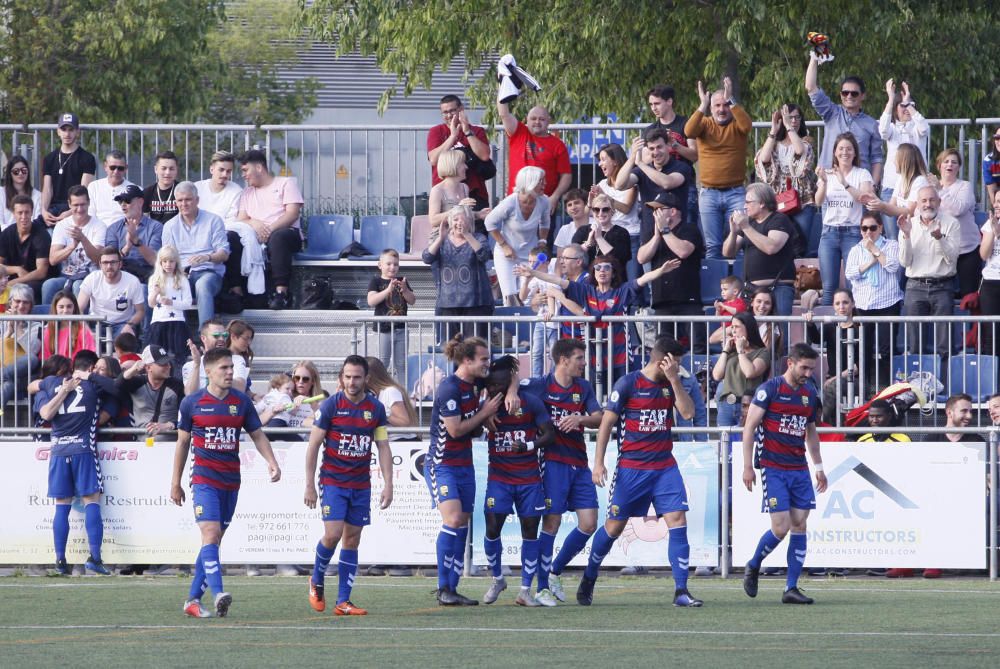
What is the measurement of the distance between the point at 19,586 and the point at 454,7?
1244 cm

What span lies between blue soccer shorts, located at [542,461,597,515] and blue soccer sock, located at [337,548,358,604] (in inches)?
60.8

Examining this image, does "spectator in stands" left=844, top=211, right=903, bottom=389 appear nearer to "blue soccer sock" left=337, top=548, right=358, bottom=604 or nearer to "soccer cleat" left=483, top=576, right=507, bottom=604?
"soccer cleat" left=483, top=576, right=507, bottom=604

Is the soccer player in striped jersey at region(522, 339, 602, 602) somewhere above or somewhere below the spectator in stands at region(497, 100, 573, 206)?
below

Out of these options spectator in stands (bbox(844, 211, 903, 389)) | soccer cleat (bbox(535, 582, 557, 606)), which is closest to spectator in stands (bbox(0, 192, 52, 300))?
soccer cleat (bbox(535, 582, 557, 606))

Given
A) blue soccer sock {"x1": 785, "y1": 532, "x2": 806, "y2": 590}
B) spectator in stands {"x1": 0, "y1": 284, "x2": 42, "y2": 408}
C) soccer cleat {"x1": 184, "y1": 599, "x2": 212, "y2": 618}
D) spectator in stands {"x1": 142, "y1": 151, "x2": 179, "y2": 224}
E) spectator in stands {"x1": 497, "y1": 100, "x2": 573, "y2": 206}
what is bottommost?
soccer cleat {"x1": 184, "y1": 599, "x2": 212, "y2": 618}

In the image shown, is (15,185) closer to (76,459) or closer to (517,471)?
(76,459)

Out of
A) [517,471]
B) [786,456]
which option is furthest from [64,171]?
[786,456]

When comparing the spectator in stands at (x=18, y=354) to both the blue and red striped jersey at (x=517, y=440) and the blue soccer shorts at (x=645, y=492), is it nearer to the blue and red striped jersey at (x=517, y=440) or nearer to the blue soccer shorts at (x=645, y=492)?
the blue and red striped jersey at (x=517, y=440)

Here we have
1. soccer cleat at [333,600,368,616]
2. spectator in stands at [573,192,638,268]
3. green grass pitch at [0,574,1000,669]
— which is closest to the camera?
green grass pitch at [0,574,1000,669]

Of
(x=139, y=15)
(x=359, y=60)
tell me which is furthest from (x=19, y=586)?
(x=359, y=60)

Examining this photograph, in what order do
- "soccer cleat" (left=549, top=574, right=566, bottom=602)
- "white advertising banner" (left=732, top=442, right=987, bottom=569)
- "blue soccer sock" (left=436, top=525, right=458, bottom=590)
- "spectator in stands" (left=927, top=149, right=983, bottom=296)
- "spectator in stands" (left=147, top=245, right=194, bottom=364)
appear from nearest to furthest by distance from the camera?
1. "blue soccer sock" (left=436, top=525, right=458, bottom=590)
2. "soccer cleat" (left=549, top=574, right=566, bottom=602)
3. "white advertising banner" (left=732, top=442, right=987, bottom=569)
4. "spectator in stands" (left=147, top=245, right=194, bottom=364)
5. "spectator in stands" (left=927, top=149, right=983, bottom=296)

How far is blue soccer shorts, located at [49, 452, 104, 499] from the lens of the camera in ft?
50.3

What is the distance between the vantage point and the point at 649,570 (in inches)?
607

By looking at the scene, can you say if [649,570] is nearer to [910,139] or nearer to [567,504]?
[567,504]
